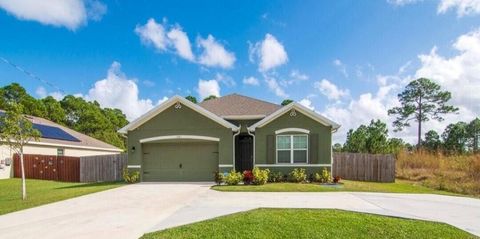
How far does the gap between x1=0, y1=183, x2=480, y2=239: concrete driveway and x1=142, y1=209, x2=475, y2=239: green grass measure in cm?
53

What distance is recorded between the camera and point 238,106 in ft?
60.4

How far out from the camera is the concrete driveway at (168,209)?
6688 millimetres

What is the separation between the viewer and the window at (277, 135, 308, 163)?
15.3 metres

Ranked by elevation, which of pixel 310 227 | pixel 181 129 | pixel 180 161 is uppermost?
pixel 181 129

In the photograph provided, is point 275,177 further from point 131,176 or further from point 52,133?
point 52,133

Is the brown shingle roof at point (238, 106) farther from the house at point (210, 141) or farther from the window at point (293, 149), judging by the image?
the window at point (293, 149)

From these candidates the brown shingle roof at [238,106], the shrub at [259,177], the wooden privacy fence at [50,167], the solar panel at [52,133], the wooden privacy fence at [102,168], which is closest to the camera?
the shrub at [259,177]

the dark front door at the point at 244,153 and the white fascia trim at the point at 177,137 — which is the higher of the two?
the white fascia trim at the point at 177,137

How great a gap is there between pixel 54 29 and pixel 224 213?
1676 centimetres

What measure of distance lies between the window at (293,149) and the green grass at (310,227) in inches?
304

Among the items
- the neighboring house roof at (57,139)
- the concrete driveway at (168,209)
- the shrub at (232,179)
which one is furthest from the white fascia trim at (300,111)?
the neighboring house roof at (57,139)

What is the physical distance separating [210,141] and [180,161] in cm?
191

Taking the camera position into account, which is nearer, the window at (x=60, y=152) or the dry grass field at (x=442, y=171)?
the dry grass field at (x=442, y=171)

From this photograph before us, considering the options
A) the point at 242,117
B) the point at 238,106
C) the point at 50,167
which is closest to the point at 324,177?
Answer: the point at 242,117
